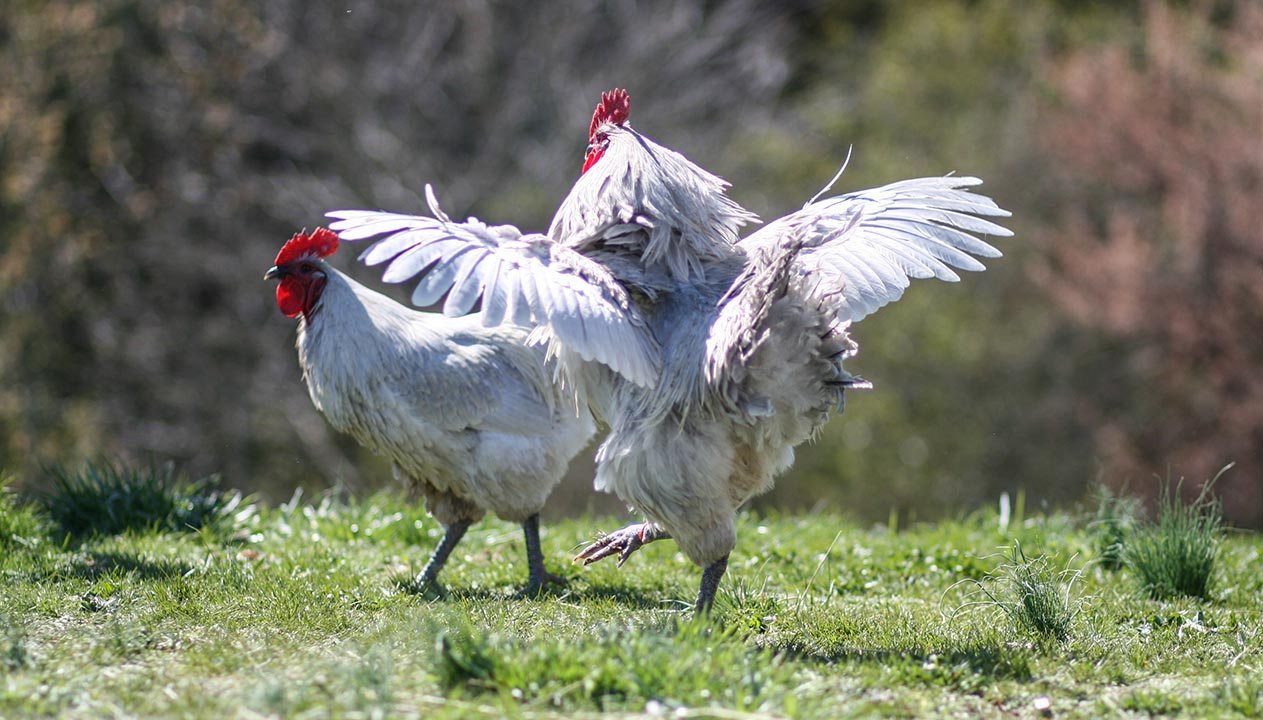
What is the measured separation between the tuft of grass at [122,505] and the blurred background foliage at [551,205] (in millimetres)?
6849

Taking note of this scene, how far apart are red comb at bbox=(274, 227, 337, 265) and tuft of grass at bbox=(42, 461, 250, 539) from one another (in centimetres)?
162

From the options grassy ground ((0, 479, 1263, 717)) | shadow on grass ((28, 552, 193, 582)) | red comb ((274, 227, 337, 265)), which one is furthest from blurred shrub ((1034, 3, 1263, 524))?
shadow on grass ((28, 552, 193, 582))

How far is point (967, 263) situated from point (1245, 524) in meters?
10.2

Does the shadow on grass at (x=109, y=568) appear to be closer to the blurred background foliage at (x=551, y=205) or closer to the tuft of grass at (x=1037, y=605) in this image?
the tuft of grass at (x=1037, y=605)

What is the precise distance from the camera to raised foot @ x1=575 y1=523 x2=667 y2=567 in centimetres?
610

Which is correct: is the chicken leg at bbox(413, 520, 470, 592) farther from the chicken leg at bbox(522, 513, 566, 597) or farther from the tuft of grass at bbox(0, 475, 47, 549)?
the tuft of grass at bbox(0, 475, 47, 549)

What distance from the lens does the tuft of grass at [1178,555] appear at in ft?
21.1

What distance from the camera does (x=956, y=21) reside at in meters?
18.5

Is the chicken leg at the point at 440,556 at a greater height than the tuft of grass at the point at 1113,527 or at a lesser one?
lesser

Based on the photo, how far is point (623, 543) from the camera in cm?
614

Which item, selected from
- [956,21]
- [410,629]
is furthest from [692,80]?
[410,629]

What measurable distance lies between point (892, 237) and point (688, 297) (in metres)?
0.97

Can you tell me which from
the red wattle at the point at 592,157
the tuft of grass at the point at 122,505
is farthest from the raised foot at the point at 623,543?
the tuft of grass at the point at 122,505

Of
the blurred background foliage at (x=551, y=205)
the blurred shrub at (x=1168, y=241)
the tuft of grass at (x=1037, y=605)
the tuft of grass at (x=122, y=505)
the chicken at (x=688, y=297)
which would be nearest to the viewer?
the chicken at (x=688, y=297)
